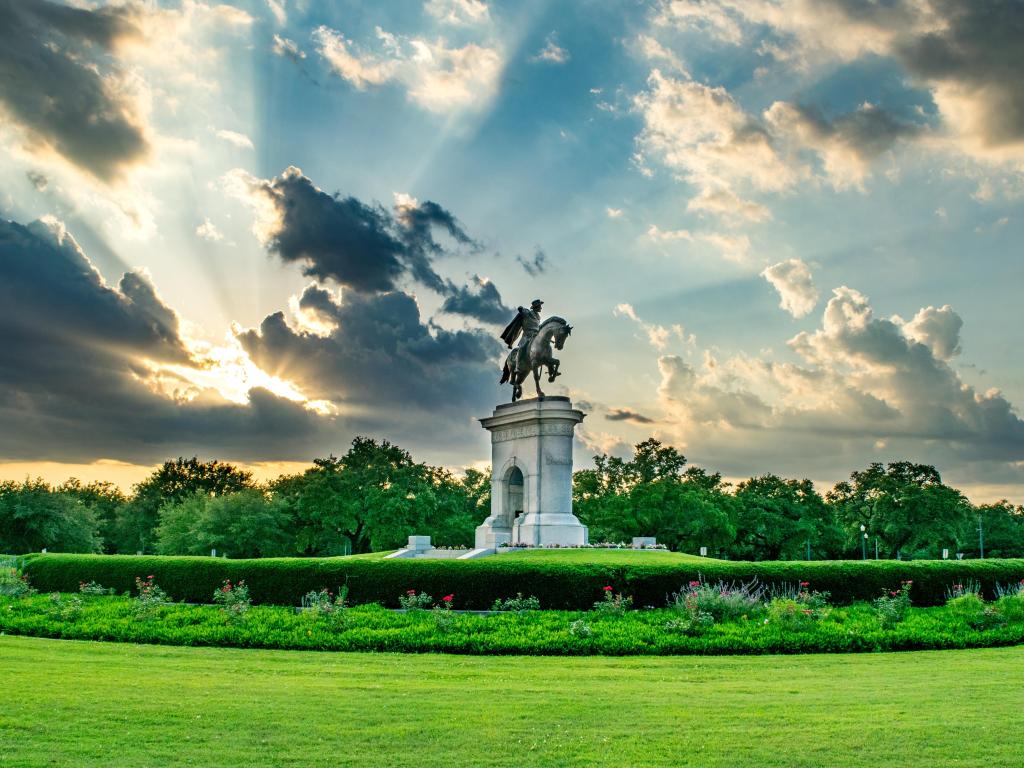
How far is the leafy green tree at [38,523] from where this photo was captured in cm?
5356

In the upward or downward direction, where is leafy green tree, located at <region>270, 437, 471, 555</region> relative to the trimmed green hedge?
upward

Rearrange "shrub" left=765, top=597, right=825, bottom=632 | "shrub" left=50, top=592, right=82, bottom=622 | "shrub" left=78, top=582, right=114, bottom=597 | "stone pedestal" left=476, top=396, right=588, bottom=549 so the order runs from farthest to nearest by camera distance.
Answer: "stone pedestal" left=476, top=396, right=588, bottom=549 < "shrub" left=78, top=582, right=114, bottom=597 < "shrub" left=50, top=592, right=82, bottom=622 < "shrub" left=765, top=597, right=825, bottom=632

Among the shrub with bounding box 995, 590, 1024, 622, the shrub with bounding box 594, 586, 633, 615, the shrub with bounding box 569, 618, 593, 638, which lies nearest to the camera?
A: the shrub with bounding box 569, 618, 593, 638

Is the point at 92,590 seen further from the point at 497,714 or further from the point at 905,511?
the point at 905,511

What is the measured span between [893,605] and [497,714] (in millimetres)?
13233

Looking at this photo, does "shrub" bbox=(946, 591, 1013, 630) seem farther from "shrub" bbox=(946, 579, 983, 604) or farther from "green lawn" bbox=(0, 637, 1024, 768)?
"green lawn" bbox=(0, 637, 1024, 768)

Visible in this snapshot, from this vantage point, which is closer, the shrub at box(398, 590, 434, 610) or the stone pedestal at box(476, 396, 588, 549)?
the shrub at box(398, 590, 434, 610)

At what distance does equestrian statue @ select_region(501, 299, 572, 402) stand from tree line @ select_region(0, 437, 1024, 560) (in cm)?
1768

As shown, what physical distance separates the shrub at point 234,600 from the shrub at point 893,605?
12909 mm

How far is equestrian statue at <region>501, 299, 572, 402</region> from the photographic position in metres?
35.6

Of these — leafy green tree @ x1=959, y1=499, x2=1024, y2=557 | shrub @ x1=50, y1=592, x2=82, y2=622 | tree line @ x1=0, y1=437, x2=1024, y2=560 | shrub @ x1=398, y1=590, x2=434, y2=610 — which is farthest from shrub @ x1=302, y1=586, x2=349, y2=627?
leafy green tree @ x1=959, y1=499, x2=1024, y2=557

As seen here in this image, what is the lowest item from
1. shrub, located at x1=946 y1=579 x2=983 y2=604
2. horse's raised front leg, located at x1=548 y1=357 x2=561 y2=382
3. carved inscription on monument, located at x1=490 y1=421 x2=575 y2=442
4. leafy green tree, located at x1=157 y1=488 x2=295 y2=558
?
shrub, located at x1=946 y1=579 x2=983 y2=604

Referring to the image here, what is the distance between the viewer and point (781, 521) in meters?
60.5

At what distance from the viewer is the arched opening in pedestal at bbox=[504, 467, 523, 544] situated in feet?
118
